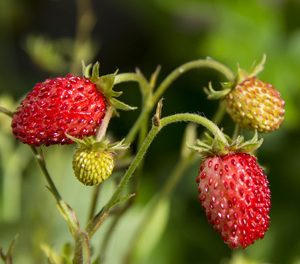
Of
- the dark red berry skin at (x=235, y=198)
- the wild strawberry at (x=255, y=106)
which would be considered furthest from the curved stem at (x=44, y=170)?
the wild strawberry at (x=255, y=106)

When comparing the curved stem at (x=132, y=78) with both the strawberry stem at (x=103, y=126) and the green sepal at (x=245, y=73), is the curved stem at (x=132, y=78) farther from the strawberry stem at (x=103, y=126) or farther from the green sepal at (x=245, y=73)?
the green sepal at (x=245, y=73)

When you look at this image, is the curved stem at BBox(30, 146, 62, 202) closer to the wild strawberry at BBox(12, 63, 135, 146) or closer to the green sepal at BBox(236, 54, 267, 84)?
the wild strawberry at BBox(12, 63, 135, 146)

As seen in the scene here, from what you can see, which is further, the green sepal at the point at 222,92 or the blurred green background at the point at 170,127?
the blurred green background at the point at 170,127

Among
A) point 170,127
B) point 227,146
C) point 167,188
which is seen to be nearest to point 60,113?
point 227,146

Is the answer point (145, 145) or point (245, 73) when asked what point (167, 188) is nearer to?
point (245, 73)

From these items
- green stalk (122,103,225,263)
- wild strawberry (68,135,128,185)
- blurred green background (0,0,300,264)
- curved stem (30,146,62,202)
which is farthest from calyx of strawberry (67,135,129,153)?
blurred green background (0,0,300,264)
